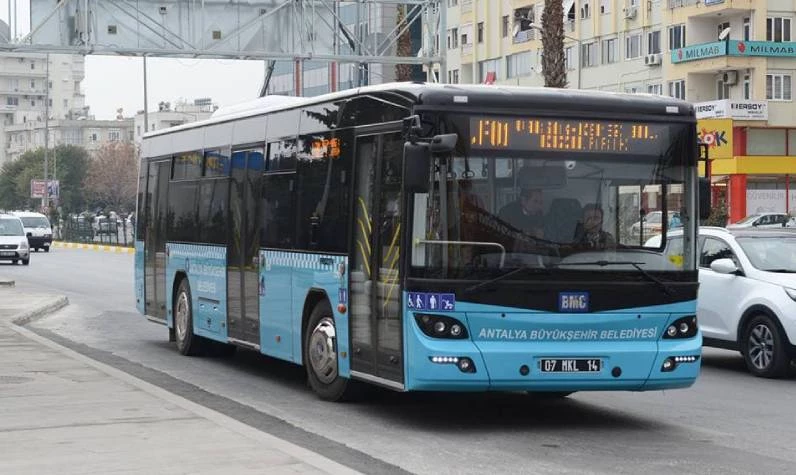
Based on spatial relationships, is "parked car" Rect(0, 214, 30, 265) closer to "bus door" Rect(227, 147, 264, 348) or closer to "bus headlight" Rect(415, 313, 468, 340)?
"bus door" Rect(227, 147, 264, 348)

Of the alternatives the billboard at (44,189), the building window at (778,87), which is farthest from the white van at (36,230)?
the billboard at (44,189)

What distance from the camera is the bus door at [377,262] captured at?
37.3 feet

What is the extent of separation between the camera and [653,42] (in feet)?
240

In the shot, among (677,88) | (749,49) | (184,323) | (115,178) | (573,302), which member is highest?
(749,49)

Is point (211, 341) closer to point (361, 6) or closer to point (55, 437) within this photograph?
point (55, 437)

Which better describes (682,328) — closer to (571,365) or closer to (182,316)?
(571,365)

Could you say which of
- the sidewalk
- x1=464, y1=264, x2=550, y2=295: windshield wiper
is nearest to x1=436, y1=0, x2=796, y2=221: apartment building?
the sidewalk

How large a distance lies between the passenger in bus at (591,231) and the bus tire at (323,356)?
2477mm

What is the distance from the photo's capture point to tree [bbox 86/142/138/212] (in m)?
129

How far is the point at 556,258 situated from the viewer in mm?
11203

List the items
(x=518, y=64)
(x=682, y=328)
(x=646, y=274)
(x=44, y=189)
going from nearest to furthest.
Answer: (x=646, y=274), (x=682, y=328), (x=518, y=64), (x=44, y=189)

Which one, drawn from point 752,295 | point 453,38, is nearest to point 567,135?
point 752,295

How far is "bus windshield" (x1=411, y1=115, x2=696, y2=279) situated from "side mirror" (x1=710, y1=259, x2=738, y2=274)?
4.81 metres

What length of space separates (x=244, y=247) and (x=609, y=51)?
63.0 meters
